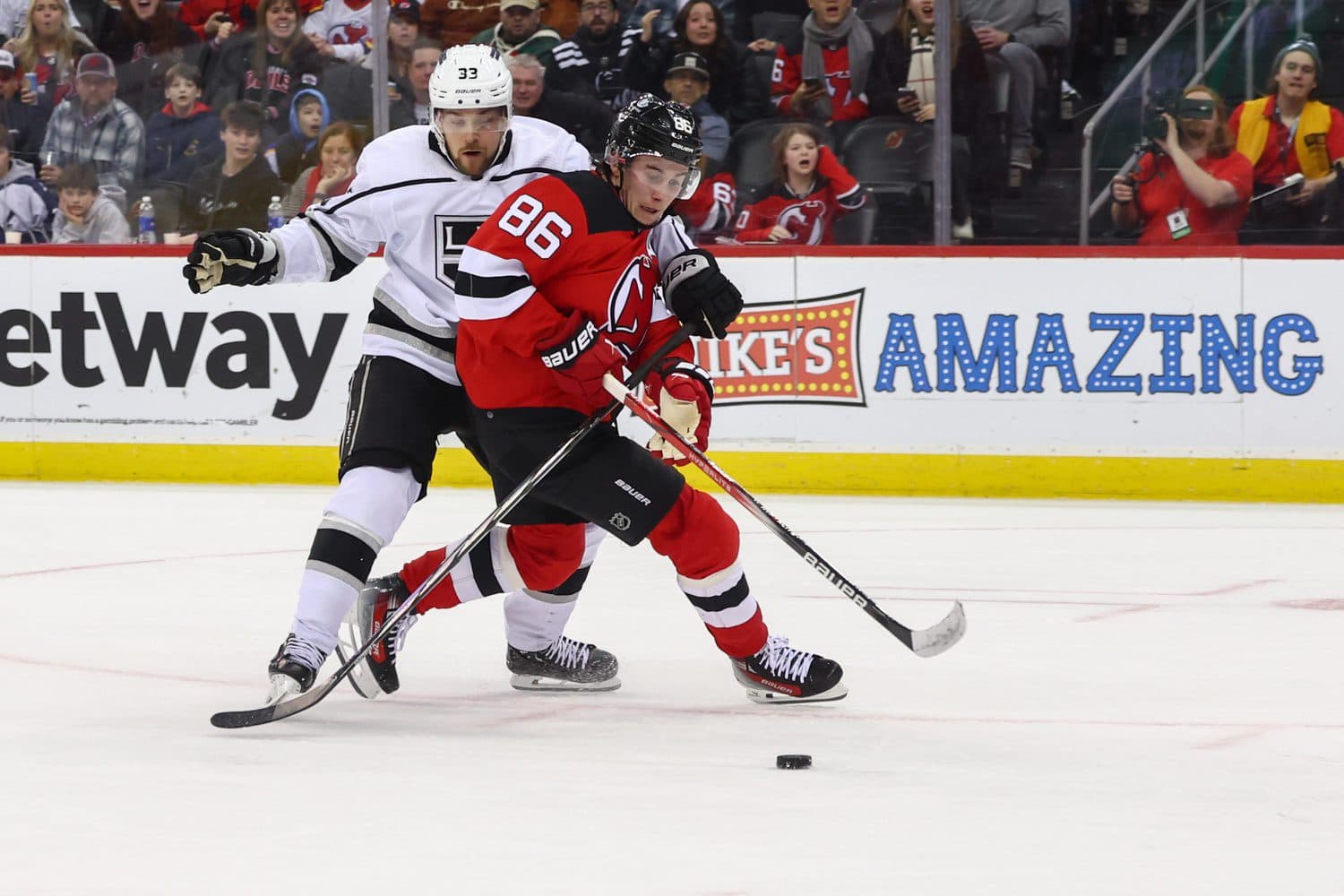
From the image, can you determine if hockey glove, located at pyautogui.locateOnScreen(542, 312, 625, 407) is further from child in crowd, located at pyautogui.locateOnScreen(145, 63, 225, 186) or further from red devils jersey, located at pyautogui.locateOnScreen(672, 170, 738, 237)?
child in crowd, located at pyautogui.locateOnScreen(145, 63, 225, 186)

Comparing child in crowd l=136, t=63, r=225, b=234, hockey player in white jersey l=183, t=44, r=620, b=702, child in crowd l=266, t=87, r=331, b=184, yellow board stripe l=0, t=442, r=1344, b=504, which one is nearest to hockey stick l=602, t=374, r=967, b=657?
hockey player in white jersey l=183, t=44, r=620, b=702

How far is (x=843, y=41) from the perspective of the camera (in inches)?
272

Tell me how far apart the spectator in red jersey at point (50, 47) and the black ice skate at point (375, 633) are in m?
4.68

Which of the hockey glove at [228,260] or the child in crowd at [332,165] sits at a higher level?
the hockey glove at [228,260]

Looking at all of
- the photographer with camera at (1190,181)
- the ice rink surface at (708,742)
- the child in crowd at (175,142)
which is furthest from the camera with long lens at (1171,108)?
the child in crowd at (175,142)

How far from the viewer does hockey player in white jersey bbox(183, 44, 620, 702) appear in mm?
3340

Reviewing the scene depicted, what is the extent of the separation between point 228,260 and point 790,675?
117cm

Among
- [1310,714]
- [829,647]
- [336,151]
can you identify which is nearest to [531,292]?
[829,647]

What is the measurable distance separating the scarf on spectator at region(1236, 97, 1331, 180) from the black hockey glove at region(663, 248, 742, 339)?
3671mm

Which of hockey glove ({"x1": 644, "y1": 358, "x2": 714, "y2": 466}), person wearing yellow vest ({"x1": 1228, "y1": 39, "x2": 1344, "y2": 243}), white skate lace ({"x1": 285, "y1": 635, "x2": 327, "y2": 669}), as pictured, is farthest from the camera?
person wearing yellow vest ({"x1": 1228, "y1": 39, "x2": 1344, "y2": 243})

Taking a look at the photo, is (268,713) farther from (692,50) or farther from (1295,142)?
(1295,142)

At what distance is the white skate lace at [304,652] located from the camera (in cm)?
325

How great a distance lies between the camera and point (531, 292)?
10.6 ft

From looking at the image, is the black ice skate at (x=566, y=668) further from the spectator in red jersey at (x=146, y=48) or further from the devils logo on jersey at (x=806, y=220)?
the spectator in red jersey at (x=146, y=48)
